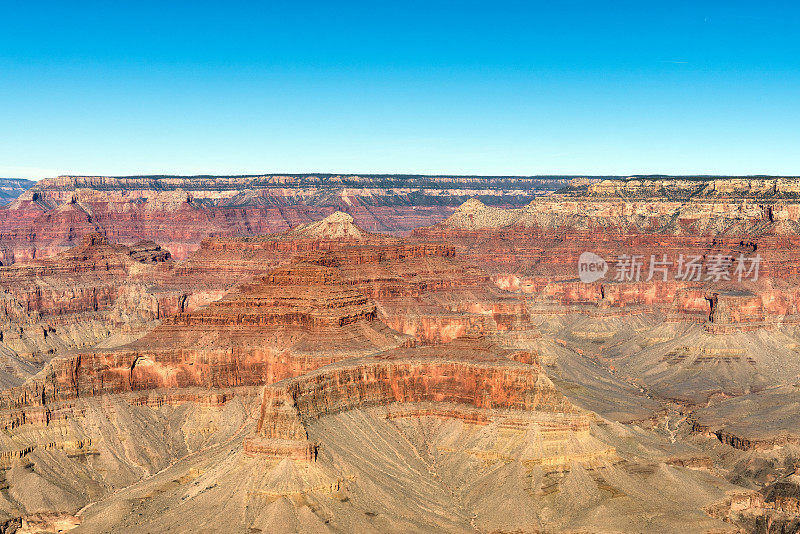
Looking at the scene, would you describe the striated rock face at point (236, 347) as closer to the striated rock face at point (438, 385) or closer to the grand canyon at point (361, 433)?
the grand canyon at point (361, 433)

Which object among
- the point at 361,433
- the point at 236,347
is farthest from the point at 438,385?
the point at 236,347

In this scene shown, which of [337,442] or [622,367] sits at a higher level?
[337,442]

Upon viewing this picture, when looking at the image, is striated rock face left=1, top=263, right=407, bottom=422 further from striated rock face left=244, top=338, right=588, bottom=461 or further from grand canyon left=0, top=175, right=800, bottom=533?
striated rock face left=244, top=338, right=588, bottom=461

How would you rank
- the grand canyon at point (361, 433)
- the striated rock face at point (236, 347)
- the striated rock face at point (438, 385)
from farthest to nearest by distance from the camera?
the striated rock face at point (236, 347), the striated rock face at point (438, 385), the grand canyon at point (361, 433)

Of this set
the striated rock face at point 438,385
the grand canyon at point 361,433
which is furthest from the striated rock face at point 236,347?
the striated rock face at point 438,385

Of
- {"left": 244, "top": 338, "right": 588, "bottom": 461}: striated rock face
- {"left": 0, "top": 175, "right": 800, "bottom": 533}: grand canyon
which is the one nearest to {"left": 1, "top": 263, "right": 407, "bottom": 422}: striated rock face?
{"left": 0, "top": 175, "right": 800, "bottom": 533}: grand canyon

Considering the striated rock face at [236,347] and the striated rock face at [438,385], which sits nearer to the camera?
the striated rock face at [438,385]

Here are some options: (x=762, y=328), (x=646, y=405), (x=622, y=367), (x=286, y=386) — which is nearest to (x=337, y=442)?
(x=286, y=386)

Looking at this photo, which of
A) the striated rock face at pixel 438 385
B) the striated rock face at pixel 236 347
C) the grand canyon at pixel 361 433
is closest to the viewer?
the grand canyon at pixel 361 433

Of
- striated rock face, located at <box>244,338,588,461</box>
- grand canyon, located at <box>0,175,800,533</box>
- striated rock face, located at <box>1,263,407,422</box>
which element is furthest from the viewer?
striated rock face, located at <box>1,263,407,422</box>

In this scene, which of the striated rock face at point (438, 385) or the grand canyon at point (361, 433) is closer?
the grand canyon at point (361, 433)

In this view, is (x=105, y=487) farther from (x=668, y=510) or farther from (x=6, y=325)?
(x=6, y=325)
